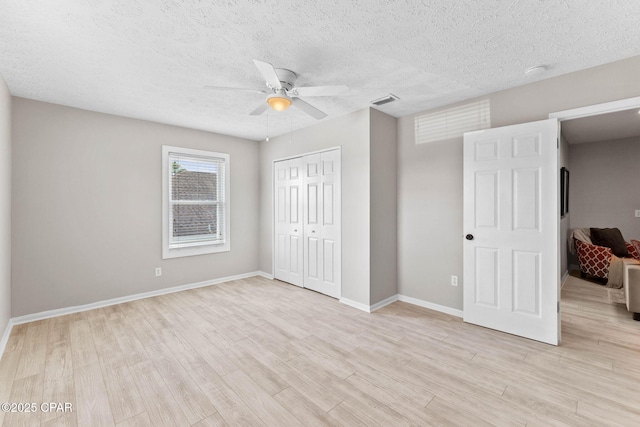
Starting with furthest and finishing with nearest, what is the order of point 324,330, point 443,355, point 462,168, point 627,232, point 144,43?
point 627,232, point 462,168, point 324,330, point 443,355, point 144,43

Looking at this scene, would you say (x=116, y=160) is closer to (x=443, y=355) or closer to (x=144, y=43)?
(x=144, y=43)

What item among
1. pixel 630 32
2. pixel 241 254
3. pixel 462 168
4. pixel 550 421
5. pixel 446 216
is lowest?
pixel 550 421

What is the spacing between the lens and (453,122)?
341 cm

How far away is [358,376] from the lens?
2.18 m

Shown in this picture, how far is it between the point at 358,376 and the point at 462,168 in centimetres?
258

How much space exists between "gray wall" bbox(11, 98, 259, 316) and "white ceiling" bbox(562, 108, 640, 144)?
5.81 metres

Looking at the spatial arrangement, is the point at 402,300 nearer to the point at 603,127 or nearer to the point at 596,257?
the point at 596,257

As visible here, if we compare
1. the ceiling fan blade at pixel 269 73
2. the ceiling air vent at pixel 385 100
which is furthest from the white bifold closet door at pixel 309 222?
the ceiling fan blade at pixel 269 73

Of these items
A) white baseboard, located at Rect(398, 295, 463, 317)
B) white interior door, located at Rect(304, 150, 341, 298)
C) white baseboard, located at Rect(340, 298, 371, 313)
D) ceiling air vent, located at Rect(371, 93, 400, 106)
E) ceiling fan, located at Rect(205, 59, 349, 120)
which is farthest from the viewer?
white interior door, located at Rect(304, 150, 341, 298)

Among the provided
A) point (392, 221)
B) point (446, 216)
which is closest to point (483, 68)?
point (446, 216)

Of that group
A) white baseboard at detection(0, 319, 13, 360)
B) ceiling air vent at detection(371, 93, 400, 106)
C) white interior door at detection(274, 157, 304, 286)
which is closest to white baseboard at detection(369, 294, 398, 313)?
white interior door at detection(274, 157, 304, 286)

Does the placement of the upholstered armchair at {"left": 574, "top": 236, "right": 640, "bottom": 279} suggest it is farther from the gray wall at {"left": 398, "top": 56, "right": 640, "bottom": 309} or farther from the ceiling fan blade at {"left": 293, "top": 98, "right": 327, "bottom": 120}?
the ceiling fan blade at {"left": 293, "top": 98, "right": 327, "bottom": 120}

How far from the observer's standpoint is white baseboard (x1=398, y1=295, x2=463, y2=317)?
337 cm

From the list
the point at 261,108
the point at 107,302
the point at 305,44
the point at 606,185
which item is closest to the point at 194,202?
the point at 107,302
